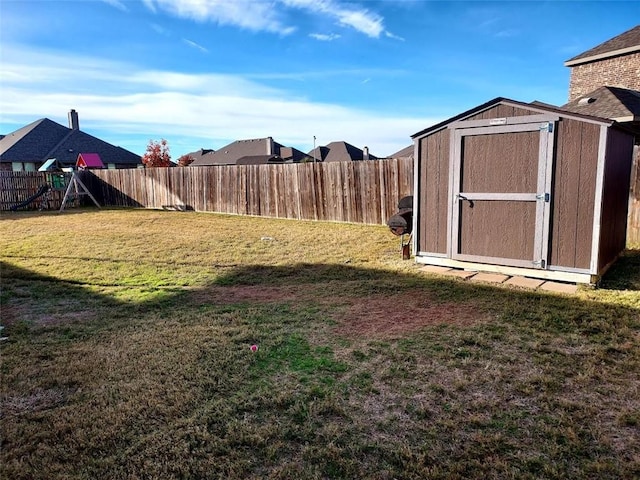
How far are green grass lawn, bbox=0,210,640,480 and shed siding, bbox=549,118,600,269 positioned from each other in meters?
0.50

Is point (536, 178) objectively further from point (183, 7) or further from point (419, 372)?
point (183, 7)

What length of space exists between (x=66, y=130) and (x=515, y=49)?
28529mm

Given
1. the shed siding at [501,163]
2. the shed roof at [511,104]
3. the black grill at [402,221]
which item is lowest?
the black grill at [402,221]

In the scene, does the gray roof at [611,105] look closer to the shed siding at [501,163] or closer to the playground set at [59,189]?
the shed siding at [501,163]

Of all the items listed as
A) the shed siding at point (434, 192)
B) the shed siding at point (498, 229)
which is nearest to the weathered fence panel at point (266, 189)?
the shed siding at point (498, 229)

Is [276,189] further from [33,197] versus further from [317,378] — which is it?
[33,197]

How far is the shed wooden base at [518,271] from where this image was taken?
15.0ft

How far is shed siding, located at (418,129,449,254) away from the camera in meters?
5.41

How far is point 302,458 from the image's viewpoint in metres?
1.84

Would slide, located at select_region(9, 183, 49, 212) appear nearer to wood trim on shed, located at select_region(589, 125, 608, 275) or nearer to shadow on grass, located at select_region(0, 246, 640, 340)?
shadow on grass, located at select_region(0, 246, 640, 340)

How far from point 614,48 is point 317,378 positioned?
56.0 feet

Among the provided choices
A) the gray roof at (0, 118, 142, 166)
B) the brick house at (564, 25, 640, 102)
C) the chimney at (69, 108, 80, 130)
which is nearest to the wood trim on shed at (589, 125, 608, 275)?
the brick house at (564, 25, 640, 102)

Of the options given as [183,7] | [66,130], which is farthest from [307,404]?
[66,130]

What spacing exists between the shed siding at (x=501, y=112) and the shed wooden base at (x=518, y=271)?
5.90 ft
